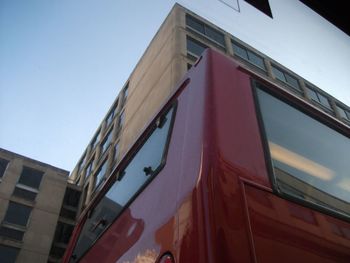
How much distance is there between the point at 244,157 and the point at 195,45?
16837mm

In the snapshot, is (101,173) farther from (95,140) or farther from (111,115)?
(95,140)

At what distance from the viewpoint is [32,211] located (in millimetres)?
20188

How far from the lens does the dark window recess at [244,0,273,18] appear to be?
1912 mm

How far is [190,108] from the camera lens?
1.63m

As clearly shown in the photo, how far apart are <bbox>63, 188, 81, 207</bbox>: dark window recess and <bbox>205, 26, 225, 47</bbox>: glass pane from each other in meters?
14.6

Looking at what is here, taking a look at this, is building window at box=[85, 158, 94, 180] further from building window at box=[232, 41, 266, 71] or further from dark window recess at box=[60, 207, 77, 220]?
building window at box=[232, 41, 266, 71]

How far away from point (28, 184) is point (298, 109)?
2213cm

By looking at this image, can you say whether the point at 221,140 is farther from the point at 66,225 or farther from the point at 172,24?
the point at 66,225

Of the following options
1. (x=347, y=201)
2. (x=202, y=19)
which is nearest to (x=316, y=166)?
(x=347, y=201)

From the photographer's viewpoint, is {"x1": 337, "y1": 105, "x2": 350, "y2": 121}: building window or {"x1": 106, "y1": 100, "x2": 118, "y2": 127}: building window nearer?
{"x1": 337, "y1": 105, "x2": 350, "y2": 121}: building window

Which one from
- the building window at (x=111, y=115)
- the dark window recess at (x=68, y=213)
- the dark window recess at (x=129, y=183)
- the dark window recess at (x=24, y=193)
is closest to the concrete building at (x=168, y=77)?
the building window at (x=111, y=115)

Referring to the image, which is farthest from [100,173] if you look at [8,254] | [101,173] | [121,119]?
[8,254]

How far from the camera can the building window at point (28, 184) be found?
20.5 metres

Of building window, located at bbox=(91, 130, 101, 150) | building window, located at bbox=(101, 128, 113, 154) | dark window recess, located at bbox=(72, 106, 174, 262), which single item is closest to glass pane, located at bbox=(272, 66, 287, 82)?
building window, located at bbox=(101, 128, 113, 154)
